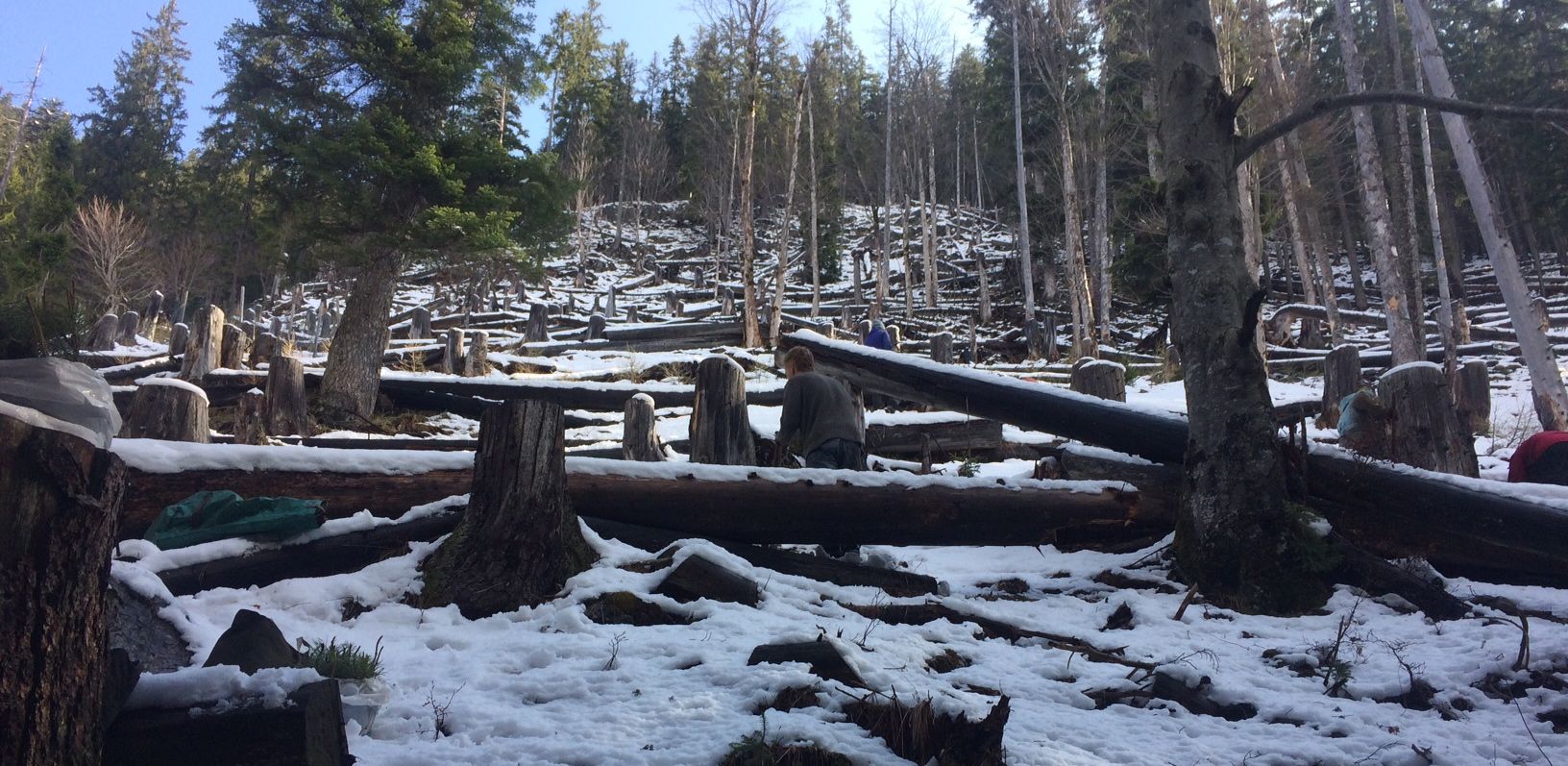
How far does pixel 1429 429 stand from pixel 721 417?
18.7ft

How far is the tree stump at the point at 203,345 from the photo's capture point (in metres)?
11.6

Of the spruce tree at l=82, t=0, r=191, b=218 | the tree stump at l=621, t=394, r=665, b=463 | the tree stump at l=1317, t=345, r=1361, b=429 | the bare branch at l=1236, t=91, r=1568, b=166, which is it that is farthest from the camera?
the spruce tree at l=82, t=0, r=191, b=218

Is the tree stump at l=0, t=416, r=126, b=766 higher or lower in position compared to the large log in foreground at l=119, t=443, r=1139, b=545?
higher

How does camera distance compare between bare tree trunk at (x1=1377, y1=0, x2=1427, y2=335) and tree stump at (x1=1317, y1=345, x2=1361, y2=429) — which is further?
bare tree trunk at (x1=1377, y1=0, x2=1427, y2=335)

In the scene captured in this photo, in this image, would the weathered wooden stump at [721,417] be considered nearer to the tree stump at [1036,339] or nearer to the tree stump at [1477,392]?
the tree stump at [1477,392]

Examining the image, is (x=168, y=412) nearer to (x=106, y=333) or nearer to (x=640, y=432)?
(x=640, y=432)

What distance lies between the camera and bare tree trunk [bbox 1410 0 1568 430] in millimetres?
10797

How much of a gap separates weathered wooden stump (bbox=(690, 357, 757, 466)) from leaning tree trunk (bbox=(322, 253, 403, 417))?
696 centimetres

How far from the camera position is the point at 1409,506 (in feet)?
15.6

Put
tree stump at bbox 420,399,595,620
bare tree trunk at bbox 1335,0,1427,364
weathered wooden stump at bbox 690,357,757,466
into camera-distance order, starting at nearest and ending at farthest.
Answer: tree stump at bbox 420,399,595,620, weathered wooden stump at bbox 690,357,757,466, bare tree trunk at bbox 1335,0,1427,364

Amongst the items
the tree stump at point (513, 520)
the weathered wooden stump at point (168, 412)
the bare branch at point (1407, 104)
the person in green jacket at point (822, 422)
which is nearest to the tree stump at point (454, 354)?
the weathered wooden stump at point (168, 412)

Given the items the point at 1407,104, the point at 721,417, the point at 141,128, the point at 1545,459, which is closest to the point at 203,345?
the point at 721,417

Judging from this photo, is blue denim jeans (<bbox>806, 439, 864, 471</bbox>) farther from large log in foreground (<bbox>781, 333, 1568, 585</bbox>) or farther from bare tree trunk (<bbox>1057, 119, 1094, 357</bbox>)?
bare tree trunk (<bbox>1057, 119, 1094, 357</bbox>)

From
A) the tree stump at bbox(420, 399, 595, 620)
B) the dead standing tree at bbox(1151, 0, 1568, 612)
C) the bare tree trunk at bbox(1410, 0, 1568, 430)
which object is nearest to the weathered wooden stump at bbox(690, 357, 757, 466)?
the tree stump at bbox(420, 399, 595, 620)
